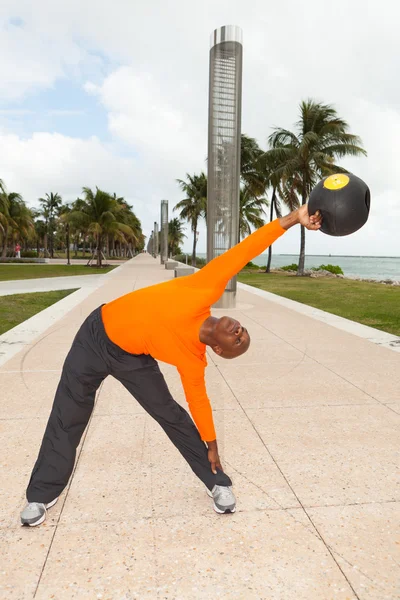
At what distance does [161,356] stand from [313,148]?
26.4 metres

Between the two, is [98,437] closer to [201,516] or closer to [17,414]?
[17,414]

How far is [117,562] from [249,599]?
0.66 meters

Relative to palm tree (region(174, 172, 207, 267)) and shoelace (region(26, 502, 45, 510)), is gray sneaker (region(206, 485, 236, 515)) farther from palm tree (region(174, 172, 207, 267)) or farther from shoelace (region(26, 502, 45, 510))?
palm tree (region(174, 172, 207, 267))

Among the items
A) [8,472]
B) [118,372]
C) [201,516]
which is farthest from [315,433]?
[8,472]

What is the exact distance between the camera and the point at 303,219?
7.52 ft

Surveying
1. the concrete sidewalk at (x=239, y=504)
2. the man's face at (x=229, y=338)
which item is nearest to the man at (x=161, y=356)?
the man's face at (x=229, y=338)

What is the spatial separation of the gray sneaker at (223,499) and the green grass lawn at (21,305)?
7019 mm

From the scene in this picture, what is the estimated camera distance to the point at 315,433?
12.6 feet

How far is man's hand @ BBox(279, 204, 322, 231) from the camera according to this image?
2.27 metres

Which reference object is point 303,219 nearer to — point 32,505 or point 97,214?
point 32,505

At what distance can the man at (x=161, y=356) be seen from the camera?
2.25 m

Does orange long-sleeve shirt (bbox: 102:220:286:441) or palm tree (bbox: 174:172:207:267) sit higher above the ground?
palm tree (bbox: 174:172:207:267)

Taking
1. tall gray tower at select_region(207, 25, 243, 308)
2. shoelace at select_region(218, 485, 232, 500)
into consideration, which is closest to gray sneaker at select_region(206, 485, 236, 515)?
shoelace at select_region(218, 485, 232, 500)

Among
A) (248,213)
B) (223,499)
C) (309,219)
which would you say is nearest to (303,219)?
(309,219)
